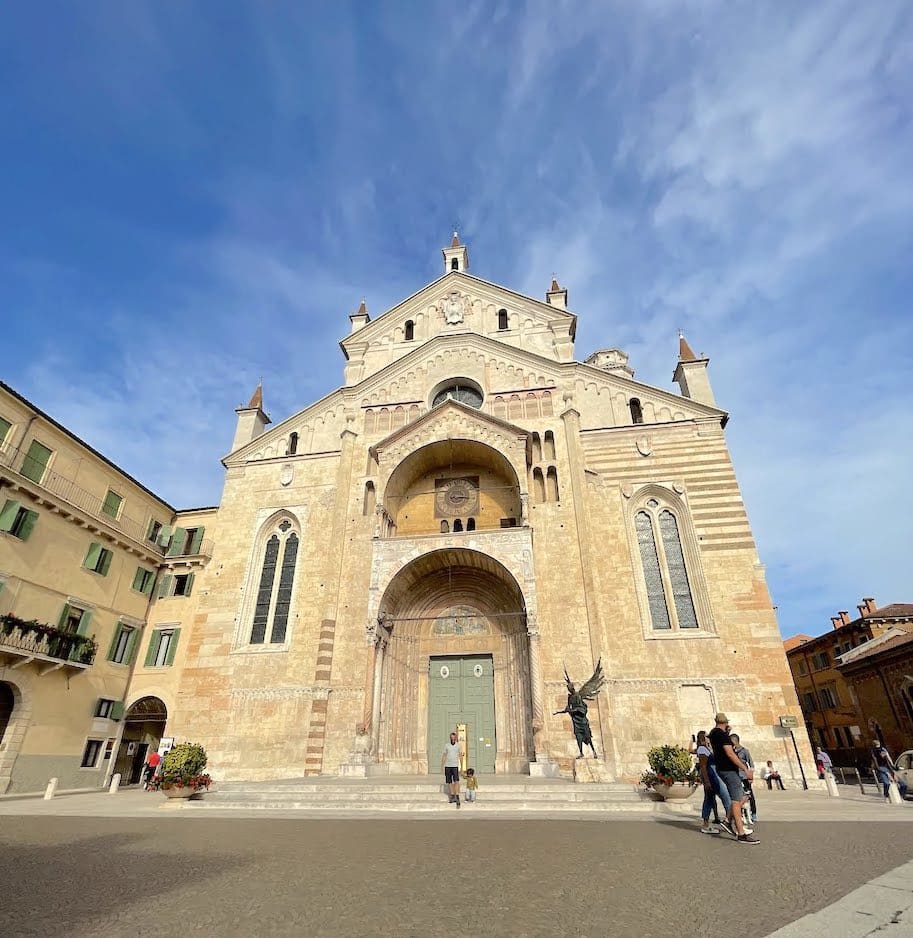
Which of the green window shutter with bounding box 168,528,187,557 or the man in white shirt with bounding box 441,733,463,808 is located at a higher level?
the green window shutter with bounding box 168,528,187,557

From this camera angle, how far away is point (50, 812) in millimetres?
12328

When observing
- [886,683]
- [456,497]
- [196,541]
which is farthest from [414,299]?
[886,683]

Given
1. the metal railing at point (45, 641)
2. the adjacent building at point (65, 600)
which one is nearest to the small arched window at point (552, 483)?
the adjacent building at point (65, 600)

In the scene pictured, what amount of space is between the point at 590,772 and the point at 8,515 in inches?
766

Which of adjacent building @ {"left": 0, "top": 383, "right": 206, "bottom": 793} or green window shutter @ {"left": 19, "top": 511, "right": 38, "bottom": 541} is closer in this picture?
adjacent building @ {"left": 0, "top": 383, "right": 206, "bottom": 793}

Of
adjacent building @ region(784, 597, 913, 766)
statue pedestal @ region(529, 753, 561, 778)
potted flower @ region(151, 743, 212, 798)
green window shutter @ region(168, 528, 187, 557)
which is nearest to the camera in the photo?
potted flower @ region(151, 743, 212, 798)

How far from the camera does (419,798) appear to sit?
480 inches

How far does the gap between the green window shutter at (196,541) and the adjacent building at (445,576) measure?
96mm

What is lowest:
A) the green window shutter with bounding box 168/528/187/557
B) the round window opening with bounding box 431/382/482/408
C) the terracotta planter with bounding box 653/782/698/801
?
the terracotta planter with bounding box 653/782/698/801

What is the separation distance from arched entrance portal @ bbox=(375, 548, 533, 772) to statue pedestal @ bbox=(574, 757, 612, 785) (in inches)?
123

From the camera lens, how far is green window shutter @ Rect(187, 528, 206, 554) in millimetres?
24375

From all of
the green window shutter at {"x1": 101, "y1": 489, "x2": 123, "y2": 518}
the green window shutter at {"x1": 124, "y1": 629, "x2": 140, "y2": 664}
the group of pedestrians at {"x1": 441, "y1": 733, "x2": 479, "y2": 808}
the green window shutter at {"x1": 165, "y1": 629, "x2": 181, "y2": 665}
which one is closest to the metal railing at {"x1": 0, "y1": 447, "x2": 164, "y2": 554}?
the green window shutter at {"x1": 101, "y1": 489, "x2": 123, "y2": 518}

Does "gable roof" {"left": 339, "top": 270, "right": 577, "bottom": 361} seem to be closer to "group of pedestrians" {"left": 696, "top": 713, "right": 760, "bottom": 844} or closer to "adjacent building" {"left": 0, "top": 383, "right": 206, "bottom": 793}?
"adjacent building" {"left": 0, "top": 383, "right": 206, "bottom": 793}

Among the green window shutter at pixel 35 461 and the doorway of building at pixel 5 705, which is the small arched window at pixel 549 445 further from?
the doorway of building at pixel 5 705
